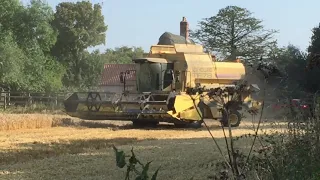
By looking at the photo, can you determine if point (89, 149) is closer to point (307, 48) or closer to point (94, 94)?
point (94, 94)

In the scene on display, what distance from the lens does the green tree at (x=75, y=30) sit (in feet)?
242

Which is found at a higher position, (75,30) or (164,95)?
(75,30)

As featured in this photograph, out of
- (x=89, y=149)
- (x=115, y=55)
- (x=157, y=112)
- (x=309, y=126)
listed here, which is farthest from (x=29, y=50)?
(x=115, y=55)

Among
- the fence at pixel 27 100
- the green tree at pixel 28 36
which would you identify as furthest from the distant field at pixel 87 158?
the green tree at pixel 28 36

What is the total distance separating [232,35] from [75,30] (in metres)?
21.5

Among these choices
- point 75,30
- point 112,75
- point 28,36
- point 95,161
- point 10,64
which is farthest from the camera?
point 75,30

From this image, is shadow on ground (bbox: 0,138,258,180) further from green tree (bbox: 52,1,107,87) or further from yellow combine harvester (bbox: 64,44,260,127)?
green tree (bbox: 52,1,107,87)

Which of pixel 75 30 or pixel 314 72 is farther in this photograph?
pixel 75 30

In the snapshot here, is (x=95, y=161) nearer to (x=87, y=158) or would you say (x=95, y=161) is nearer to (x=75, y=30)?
(x=87, y=158)

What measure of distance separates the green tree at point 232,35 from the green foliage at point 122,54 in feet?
115

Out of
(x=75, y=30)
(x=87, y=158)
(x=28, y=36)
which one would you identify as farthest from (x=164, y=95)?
(x=75, y=30)

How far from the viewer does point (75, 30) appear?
7356 centimetres

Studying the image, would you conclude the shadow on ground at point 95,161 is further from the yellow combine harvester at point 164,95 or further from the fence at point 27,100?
the fence at point 27,100

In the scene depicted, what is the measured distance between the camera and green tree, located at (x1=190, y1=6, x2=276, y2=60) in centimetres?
6794
